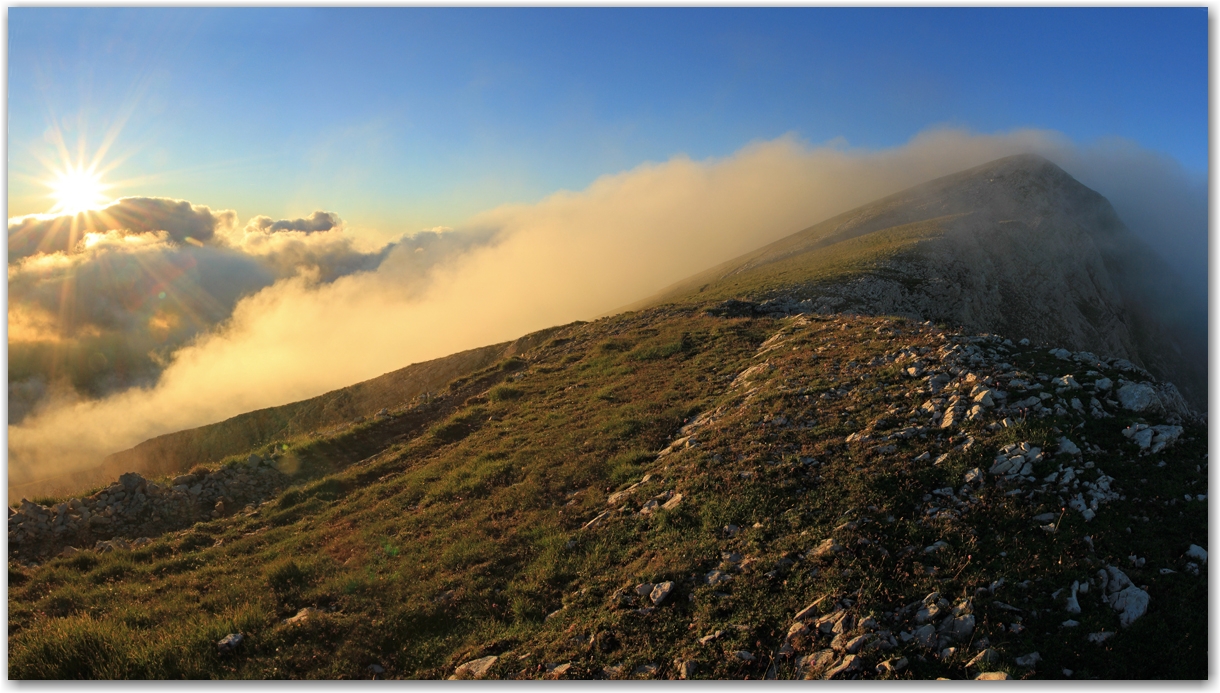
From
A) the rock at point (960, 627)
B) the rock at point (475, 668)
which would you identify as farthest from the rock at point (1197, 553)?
the rock at point (475, 668)

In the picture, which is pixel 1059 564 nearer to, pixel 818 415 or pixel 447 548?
pixel 818 415

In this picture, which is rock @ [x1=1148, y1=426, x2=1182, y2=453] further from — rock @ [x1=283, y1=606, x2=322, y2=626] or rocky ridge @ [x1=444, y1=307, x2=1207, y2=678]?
rock @ [x1=283, y1=606, x2=322, y2=626]

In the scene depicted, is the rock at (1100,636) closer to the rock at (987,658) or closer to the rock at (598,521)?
the rock at (987,658)

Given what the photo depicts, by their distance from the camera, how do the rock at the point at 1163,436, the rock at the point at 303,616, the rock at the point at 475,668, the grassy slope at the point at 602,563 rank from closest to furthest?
the grassy slope at the point at 602,563
the rock at the point at 475,668
the rock at the point at 303,616
the rock at the point at 1163,436

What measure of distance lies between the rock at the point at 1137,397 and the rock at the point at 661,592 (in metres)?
11.1

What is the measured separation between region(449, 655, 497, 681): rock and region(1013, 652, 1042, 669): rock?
676cm

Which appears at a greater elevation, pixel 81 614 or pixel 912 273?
pixel 81 614

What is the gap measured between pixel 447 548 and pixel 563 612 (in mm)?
3849

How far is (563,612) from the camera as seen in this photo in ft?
29.9

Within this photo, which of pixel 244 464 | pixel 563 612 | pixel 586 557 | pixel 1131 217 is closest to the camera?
pixel 563 612

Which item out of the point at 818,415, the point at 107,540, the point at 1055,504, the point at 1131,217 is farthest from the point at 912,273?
the point at 1131,217

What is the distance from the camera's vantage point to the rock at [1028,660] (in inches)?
254

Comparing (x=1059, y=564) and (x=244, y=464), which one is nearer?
(x=1059, y=564)

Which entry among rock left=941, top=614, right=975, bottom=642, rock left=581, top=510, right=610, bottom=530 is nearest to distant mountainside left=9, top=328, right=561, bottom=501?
rock left=581, top=510, right=610, bottom=530
